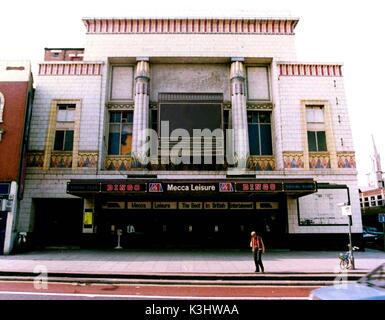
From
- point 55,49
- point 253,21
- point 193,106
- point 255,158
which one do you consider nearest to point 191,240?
point 255,158

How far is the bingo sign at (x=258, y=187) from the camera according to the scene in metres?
17.8

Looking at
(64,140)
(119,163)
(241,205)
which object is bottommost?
(241,205)

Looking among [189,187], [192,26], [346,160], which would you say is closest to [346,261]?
[189,187]

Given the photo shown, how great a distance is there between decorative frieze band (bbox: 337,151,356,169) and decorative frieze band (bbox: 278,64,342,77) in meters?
6.10

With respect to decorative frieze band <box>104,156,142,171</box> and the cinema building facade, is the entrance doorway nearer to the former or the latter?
the cinema building facade

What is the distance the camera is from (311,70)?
75.4 ft

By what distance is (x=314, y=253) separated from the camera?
62.4ft

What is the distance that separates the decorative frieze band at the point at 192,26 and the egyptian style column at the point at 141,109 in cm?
297

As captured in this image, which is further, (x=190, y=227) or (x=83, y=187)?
(x=190, y=227)

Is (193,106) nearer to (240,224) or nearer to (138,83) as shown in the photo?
(138,83)

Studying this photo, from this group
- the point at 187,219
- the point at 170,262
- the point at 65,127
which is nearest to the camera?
the point at 170,262

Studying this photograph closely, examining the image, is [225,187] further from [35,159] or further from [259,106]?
[35,159]

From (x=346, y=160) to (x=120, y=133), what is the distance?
1638cm

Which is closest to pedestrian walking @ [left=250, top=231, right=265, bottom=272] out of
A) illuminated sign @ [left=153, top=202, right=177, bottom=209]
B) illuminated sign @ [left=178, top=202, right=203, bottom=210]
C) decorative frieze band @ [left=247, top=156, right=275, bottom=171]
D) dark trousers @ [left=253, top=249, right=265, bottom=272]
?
dark trousers @ [left=253, top=249, right=265, bottom=272]
